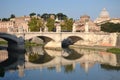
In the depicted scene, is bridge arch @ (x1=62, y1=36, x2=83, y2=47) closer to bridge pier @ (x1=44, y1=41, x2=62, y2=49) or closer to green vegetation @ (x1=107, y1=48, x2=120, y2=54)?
bridge pier @ (x1=44, y1=41, x2=62, y2=49)

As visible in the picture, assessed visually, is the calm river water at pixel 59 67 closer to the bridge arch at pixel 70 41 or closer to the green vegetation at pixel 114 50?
the green vegetation at pixel 114 50

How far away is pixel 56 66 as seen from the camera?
66.0ft

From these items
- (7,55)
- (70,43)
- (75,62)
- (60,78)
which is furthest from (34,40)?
(60,78)

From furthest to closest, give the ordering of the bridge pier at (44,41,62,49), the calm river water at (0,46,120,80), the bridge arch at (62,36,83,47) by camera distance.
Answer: the bridge arch at (62,36,83,47)
the bridge pier at (44,41,62,49)
the calm river water at (0,46,120,80)

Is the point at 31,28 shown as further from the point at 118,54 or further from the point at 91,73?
the point at 91,73

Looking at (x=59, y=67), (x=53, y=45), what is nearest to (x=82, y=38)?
(x=53, y=45)

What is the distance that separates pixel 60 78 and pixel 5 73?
125 inches

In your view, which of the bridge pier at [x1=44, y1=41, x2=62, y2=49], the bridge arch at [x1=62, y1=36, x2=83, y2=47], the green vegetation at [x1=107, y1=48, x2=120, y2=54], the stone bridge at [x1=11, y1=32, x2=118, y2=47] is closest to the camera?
the green vegetation at [x1=107, y1=48, x2=120, y2=54]

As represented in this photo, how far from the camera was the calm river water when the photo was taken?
16.3 metres

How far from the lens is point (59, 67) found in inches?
777

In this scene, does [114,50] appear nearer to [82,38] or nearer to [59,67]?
[82,38]

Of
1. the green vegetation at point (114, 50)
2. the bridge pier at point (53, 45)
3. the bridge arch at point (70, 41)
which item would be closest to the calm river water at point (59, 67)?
the green vegetation at point (114, 50)

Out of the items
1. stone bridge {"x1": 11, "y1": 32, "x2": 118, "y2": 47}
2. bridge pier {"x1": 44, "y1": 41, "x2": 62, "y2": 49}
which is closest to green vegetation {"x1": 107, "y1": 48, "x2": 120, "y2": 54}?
stone bridge {"x1": 11, "y1": 32, "x2": 118, "y2": 47}

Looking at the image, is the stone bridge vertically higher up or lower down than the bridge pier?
higher up
